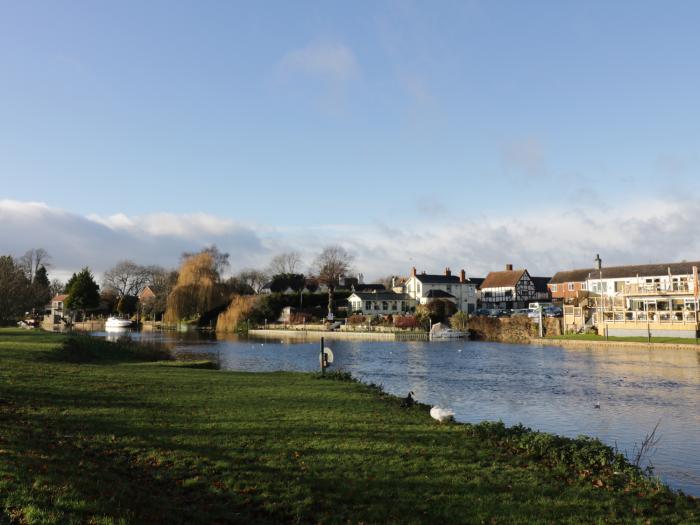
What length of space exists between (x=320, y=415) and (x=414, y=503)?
6381 mm

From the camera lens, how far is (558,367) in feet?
127

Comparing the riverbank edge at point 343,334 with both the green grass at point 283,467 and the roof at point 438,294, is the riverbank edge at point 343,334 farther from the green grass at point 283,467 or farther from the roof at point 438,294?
the green grass at point 283,467

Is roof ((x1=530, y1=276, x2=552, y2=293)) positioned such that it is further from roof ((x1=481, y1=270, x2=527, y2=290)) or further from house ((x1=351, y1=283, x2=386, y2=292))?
house ((x1=351, y1=283, x2=386, y2=292))

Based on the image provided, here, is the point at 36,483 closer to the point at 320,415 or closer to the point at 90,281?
the point at 320,415

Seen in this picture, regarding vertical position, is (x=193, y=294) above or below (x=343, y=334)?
above

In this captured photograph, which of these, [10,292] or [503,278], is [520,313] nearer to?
[503,278]

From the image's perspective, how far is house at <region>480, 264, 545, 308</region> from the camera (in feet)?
385

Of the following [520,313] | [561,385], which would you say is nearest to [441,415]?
[561,385]

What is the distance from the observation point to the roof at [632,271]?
87.2 meters

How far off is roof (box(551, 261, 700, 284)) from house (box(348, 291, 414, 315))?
106ft

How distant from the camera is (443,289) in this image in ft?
359

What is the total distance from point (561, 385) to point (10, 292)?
5533 cm

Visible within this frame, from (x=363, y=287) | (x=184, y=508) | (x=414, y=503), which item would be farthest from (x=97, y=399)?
(x=363, y=287)

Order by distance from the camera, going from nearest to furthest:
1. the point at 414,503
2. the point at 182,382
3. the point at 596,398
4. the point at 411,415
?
the point at 414,503 < the point at 411,415 < the point at 182,382 < the point at 596,398
